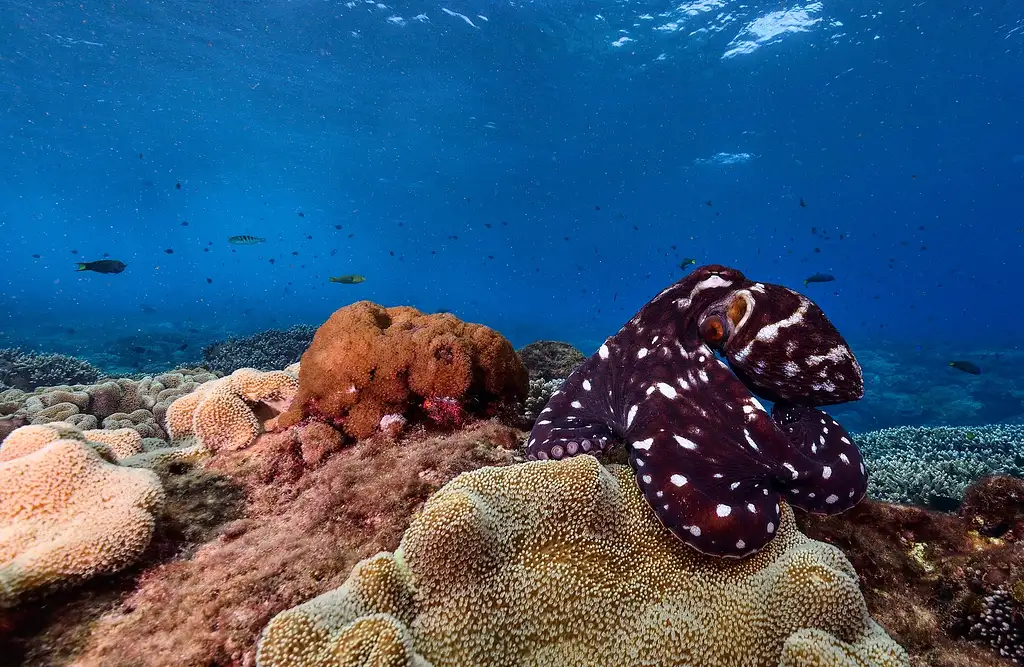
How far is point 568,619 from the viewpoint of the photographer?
184cm

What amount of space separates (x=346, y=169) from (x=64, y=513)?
57060mm

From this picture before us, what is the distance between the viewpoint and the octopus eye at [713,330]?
8.37ft

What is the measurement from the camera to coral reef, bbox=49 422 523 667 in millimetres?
1804

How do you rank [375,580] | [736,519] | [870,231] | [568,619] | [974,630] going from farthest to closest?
1. [870,231]
2. [974,630]
3. [736,519]
4. [568,619]
5. [375,580]

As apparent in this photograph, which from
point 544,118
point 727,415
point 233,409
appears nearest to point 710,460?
point 727,415

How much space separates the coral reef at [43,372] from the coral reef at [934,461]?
16874 mm

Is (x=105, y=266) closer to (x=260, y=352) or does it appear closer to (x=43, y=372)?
(x=43, y=372)

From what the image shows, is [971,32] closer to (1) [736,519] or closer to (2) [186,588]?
(1) [736,519]

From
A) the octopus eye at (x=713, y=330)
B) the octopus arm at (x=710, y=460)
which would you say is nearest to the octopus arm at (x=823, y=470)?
the octopus arm at (x=710, y=460)

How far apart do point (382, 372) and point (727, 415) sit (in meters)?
2.45

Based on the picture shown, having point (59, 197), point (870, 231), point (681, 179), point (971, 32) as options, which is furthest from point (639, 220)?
point (59, 197)

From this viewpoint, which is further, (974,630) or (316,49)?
(316,49)

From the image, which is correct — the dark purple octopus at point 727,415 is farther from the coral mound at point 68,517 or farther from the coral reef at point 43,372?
the coral reef at point 43,372

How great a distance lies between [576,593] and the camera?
1.88 m
